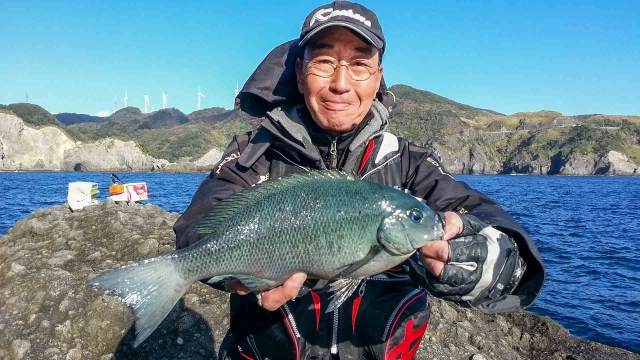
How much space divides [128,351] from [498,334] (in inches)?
212

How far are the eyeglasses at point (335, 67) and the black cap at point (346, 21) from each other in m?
0.16

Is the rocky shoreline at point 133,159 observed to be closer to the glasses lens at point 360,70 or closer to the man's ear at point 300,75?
the man's ear at point 300,75

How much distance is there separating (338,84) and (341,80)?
0.12 feet

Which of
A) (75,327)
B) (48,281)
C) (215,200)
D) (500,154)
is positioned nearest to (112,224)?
(48,281)

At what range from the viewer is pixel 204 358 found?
5301 millimetres

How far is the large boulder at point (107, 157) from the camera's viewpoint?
369ft

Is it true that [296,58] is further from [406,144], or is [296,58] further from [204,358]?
[204,358]

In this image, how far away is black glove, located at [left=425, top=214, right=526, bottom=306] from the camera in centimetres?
255

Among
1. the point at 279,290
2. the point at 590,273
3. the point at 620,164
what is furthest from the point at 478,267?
the point at 620,164

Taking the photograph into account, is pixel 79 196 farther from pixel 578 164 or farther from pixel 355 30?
pixel 578 164

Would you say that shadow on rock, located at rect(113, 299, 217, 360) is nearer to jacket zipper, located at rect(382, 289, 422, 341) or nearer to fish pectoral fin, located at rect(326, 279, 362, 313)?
jacket zipper, located at rect(382, 289, 422, 341)

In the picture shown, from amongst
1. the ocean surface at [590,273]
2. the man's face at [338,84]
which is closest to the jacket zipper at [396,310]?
the man's face at [338,84]

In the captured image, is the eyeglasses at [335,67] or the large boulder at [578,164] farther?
the large boulder at [578,164]

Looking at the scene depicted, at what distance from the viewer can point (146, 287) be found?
8.86ft
